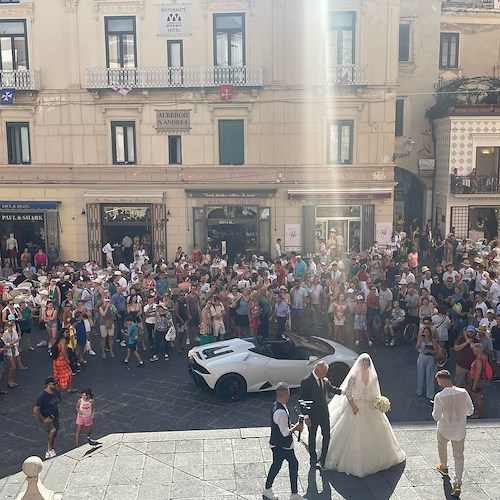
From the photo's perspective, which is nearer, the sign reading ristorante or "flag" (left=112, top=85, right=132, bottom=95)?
"flag" (left=112, top=85, right=132, bottom=95)

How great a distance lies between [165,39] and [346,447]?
69.7ft

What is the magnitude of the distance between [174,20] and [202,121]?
4.39 metres

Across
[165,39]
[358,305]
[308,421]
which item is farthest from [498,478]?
[165,39]

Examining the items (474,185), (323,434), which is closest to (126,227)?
(474,185)

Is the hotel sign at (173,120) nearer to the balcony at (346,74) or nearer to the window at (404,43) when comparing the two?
the balcony at (346,74)

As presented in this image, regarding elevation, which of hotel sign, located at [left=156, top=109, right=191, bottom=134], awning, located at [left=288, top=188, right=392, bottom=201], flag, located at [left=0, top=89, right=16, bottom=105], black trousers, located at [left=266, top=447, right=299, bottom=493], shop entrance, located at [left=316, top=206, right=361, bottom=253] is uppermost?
flag, located at [left=0, top=89, right=16, bottom=105]

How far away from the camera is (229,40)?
2588 centimetres

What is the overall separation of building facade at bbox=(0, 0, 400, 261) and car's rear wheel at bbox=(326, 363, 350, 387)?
1387 centimetres

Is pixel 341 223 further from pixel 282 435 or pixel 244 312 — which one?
pixel 282 435

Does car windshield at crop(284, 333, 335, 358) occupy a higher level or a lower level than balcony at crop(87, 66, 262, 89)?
lower

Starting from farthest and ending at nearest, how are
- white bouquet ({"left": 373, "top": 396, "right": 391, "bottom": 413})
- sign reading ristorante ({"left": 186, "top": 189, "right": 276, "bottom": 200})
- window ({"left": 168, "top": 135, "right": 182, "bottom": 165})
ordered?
window ({"left": 168, "top": 135, "right": 182, "bottom": 165}), sign reading ristorante ({"left": 186, "top": 189, "right": 276, "bottom": 200}), white bouquet ({"left": 373, "top": 396, "right": 391, "bottom": 413})

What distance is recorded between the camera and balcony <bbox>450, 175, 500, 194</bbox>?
2848cm

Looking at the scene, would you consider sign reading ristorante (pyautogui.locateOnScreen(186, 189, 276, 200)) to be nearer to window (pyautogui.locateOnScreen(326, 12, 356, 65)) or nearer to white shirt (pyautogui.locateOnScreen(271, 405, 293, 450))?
window (pyautogui.locateOnScreen(326, 12, 356, 65))

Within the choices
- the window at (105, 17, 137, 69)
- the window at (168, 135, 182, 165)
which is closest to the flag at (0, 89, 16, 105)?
Result: the window at (105, 17, 137, 69)
